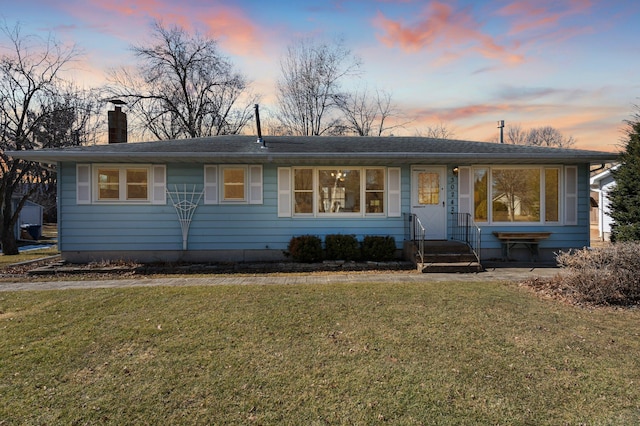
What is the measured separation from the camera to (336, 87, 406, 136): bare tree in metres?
23.6

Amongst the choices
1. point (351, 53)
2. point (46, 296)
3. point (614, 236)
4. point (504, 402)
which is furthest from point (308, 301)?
point (351, 53)

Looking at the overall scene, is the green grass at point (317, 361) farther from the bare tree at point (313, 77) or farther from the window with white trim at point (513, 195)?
the bare tree at point (313, 77)

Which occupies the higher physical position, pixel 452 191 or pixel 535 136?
pixel 535 136

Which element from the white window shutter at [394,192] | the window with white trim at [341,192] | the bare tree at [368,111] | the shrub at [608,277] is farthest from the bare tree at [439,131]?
the shrub at [608,277]

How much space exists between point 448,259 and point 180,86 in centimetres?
2084

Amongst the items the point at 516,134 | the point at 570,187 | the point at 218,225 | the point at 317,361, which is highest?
the point at 516,134

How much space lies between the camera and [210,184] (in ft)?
31.6

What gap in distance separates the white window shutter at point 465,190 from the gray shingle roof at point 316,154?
0.35 metres

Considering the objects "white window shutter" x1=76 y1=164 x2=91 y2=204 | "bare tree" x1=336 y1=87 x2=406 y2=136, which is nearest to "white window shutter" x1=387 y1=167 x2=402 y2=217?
"white window shutter" x1=76 y1=164 x2=91 y2=204

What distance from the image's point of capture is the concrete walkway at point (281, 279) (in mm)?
7105

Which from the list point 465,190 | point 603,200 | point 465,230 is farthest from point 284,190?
point 603,200

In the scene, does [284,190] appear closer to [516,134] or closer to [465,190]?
[465,190]

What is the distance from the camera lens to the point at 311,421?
8.21 ft

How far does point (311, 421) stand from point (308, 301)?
123 inches
